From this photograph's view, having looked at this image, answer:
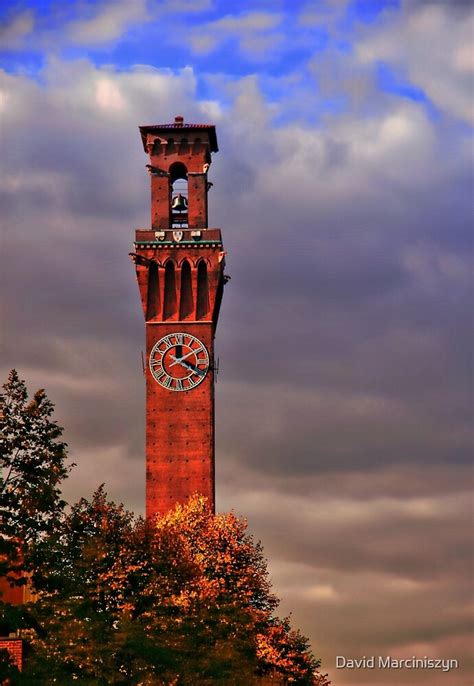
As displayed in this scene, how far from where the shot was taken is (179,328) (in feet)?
429

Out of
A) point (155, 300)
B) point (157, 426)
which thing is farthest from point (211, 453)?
point (155, 300)

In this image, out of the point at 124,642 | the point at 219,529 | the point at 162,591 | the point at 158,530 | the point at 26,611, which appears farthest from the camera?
the point at 219,529

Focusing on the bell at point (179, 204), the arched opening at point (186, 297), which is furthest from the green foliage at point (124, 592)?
the bell at point (179, 204)

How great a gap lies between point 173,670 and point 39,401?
85.8ft

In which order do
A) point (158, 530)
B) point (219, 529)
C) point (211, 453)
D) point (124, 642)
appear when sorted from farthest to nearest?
1. point (211, 453)
2. point (219, 529)
3. point (158, 530)
4. point (124, 642)

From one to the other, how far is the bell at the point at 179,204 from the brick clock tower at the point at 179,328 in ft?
0.98

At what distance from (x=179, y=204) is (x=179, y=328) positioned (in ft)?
40.6

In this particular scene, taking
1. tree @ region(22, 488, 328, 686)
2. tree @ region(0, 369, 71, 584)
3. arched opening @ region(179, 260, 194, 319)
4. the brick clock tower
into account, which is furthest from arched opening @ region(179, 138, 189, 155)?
tree @ region(0, 369, 71, 584)

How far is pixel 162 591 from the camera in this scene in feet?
309

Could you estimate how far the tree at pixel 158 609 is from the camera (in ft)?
275

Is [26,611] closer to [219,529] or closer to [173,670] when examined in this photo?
[173,670]

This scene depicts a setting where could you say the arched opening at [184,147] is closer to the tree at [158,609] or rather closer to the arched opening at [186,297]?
the arched opening at [186,297]

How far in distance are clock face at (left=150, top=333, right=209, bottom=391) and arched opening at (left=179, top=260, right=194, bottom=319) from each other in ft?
7.27

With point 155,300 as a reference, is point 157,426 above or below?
below
